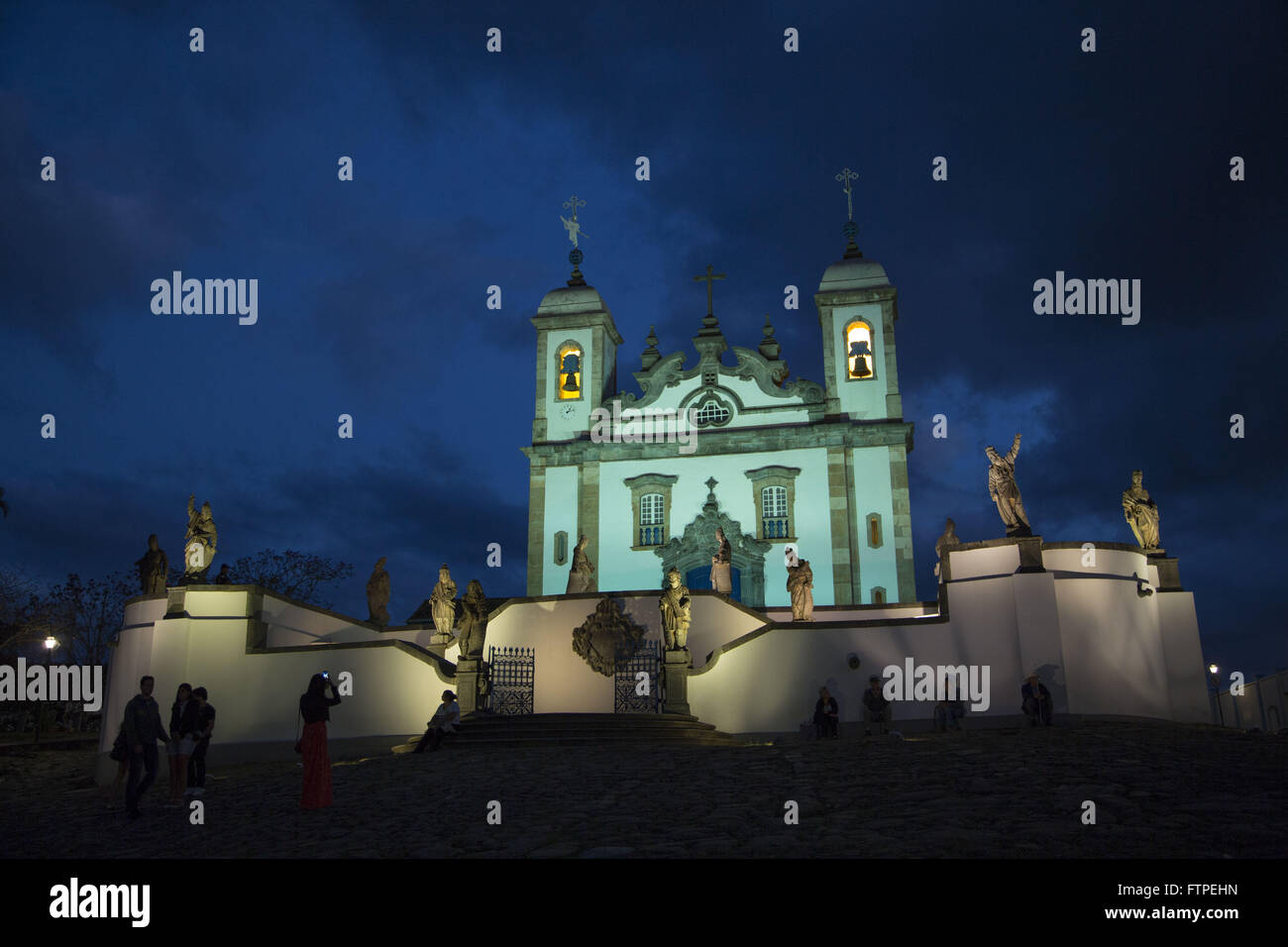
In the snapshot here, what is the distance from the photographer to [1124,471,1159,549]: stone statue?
800 inches

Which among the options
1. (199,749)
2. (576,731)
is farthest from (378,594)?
(199,749)

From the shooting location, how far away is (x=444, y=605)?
22.6 m

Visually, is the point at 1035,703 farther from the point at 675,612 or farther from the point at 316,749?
the point at 316,749

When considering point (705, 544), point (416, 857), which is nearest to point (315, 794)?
point (416, 857)

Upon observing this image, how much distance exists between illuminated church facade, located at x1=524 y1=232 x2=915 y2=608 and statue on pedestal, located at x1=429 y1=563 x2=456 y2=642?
8464 mm

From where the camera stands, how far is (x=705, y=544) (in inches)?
1195

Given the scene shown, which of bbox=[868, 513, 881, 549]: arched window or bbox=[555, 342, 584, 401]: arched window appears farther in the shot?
bbox=[555, 342, 584, 401]: arched window

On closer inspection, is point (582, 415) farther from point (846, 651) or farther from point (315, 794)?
point (315, 794)

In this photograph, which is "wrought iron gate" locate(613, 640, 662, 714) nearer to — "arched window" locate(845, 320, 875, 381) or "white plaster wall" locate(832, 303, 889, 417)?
"white plaster wall" locate(832, 303, 889, 417)

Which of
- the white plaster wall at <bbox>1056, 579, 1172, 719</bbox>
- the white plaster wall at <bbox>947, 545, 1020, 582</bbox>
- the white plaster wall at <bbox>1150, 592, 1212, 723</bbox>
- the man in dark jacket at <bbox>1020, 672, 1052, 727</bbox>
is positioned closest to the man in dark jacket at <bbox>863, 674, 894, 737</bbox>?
the man in dark jacket at <bbox>1020, 672, 1052, 727</bbox>

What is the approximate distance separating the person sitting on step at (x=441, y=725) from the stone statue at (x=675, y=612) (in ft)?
14.1

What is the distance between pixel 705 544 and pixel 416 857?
23.6 meters

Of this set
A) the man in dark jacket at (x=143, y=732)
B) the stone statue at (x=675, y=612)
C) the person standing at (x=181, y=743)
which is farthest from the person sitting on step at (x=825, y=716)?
the man in dark jacket at (x=143, y=732)

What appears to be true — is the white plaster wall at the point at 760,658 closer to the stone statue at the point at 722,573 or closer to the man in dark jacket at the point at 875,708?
the man in dark jacket at the point at 875,708
